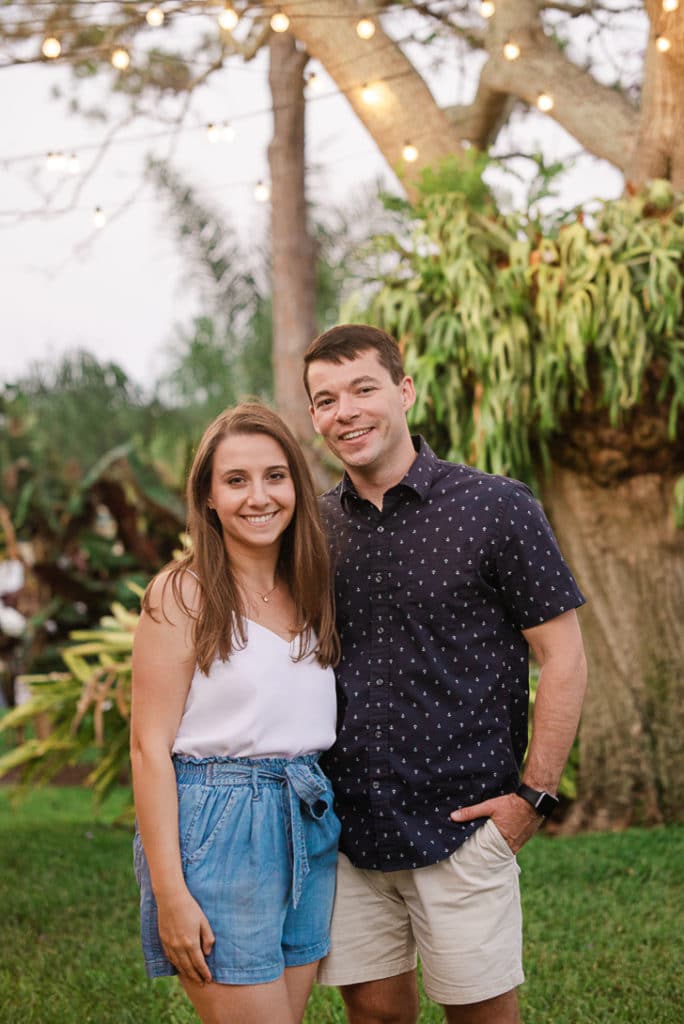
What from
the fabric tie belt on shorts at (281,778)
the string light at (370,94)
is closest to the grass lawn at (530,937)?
the fabric tie belt on shorts at (281,778)

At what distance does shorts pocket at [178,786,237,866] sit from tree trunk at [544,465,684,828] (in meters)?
3.70

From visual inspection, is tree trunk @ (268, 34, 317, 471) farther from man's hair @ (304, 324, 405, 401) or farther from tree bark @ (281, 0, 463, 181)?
man's hair @ (304, 324, 405, 401)

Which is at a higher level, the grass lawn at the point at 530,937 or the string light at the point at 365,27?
the string light at the point at 365,27

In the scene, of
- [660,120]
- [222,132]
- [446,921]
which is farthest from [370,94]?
[446,921]

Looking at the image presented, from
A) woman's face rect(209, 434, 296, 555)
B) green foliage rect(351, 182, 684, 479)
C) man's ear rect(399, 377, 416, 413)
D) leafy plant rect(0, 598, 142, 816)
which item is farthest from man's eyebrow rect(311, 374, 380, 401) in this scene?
leafy plant rect(0, 598, 142, 816)

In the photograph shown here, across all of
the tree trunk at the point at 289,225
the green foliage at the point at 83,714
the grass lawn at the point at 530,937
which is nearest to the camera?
the grass lawn at the point at 530,937

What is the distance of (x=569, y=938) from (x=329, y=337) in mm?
2676

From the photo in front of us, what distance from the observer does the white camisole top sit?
2180 mm

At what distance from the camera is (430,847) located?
7.58ft

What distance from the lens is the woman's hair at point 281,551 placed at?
2291 mm

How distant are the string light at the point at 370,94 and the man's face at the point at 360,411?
343 cm

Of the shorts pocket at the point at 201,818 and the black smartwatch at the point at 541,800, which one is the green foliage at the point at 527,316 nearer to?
the black smartwatch at the point at 541,800

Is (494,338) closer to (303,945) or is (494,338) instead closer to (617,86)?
(617,86)

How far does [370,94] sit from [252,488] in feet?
12.7
